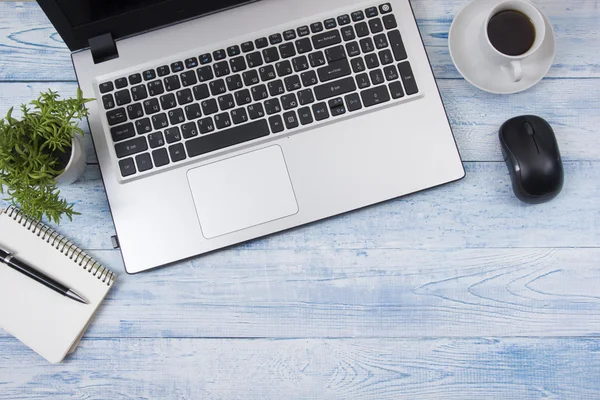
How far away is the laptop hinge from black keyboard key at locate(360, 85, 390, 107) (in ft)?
1.07

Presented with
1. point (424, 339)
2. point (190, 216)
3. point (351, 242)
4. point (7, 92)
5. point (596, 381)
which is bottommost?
point (596, 381)

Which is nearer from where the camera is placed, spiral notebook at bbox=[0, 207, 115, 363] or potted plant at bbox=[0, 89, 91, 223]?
potted plant at bbox=[0, 89, 91, 223]

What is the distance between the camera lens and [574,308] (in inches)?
30.1

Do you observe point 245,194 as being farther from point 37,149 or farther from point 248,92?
point 37,149

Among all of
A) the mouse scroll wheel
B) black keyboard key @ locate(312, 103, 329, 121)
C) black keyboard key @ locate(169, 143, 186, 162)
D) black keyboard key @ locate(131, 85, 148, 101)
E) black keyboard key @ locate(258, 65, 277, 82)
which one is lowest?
the mouse scroll wheel

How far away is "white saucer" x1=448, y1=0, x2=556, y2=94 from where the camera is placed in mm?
750

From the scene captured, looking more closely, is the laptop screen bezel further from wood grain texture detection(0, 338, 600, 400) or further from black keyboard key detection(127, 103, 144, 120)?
wood grain texture detection(0, 338, 600, 400)

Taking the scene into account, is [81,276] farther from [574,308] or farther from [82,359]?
[574,308]

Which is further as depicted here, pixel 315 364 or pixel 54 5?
pixel 315 364

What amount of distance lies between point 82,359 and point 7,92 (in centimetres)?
38

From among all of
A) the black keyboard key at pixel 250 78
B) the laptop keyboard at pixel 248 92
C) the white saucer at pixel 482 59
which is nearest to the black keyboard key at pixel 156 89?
the laptop keyboard at pixel 248 92

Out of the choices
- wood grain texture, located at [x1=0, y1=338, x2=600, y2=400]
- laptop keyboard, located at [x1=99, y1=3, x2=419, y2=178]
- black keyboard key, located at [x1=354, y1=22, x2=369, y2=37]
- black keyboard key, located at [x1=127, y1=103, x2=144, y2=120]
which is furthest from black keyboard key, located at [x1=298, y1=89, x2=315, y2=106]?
wood grain texture, located at [x1=0, y1=338, x2=600, y2=400]

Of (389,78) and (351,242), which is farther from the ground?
(389,78)

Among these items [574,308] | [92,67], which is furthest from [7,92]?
[574,308]
